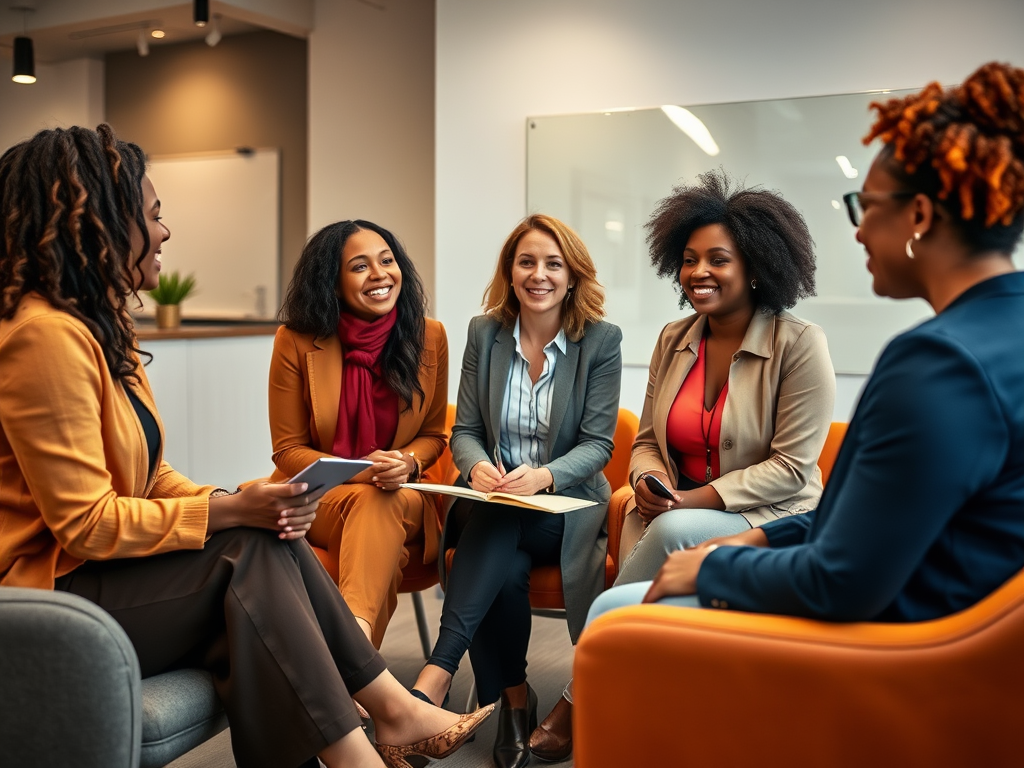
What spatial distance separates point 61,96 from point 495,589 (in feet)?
22.7

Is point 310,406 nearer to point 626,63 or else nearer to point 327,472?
point 327,472

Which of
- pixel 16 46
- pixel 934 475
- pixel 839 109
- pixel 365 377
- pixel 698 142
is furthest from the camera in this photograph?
pixel 16 46

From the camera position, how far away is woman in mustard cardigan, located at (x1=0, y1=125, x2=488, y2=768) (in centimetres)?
172

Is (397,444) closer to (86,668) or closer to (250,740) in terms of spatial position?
(250,740)

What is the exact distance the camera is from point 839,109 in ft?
13.2

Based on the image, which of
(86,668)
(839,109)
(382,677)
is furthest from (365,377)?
(839,109)

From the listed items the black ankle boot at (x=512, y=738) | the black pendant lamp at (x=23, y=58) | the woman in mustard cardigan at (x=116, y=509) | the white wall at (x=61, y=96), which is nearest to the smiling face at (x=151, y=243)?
the woman in mustard cardigan at (x=116, y=509)

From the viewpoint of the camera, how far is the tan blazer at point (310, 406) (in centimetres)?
290

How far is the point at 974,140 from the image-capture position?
129 cm

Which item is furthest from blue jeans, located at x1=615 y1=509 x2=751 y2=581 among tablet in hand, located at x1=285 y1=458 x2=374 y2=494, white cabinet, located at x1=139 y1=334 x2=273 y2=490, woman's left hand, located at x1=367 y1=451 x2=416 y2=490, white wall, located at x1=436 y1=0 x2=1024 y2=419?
white cabinet, located at x1=139 y1=334 x2=273 y2=490

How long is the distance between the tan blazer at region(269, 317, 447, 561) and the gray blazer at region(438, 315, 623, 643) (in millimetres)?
126

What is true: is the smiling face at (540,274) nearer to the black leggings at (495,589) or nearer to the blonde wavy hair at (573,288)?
the blonde wavy hair at (573,288)

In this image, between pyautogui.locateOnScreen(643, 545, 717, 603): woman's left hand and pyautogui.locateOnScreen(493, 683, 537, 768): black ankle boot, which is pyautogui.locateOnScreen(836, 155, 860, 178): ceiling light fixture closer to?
pyautogui.locateOnScreen(493, 683, 537, 768): black ankle boot

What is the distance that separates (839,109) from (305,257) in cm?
237
